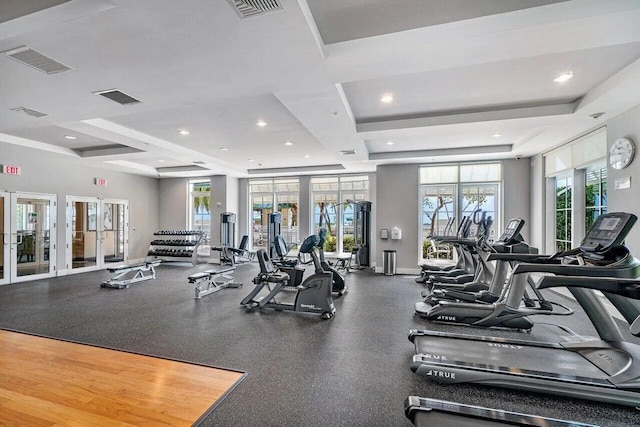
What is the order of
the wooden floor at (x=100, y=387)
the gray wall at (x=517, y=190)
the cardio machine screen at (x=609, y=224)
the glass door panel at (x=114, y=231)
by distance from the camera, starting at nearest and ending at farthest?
1. the wooden floor at (x=100, y=387)
2. the cardio machine screen at (x=609, y=224)
3. the gray wall at (x=517, y=190)
4. the glass door panel at (x=114, y=231)

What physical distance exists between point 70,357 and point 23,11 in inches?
123

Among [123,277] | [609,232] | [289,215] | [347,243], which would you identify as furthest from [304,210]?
[609,232]

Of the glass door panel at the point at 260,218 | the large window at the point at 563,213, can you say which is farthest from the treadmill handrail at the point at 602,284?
the glass door panel at the point at 260,218

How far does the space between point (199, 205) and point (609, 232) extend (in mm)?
10712

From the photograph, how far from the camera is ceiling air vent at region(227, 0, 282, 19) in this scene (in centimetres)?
203

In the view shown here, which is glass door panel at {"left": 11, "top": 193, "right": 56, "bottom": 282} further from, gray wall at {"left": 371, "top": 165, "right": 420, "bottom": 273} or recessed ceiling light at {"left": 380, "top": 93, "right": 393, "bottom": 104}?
gray wall at {"left": 371, "top": 165, "right": 420, "bottom": 273}

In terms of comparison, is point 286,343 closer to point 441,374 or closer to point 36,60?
point 441,374

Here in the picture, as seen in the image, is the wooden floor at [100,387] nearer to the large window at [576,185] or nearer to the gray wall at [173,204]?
the large window at [576,185]

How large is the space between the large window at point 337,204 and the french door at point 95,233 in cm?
605

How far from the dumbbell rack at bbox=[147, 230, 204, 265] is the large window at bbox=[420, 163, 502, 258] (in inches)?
274

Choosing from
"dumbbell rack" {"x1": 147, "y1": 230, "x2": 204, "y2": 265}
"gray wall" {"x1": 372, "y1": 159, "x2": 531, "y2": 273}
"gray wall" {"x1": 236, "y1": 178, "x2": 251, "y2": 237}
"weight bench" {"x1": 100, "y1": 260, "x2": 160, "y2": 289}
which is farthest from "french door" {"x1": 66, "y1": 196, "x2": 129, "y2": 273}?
"gray wall" {"x1": 372, "y1": 159, "x2": 531, "y2": 273}

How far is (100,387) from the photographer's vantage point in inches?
98.9

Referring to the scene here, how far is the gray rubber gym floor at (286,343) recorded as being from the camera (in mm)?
2225

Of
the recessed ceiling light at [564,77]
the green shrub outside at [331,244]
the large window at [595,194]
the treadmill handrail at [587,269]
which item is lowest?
the green shrub outside at [331,244]
